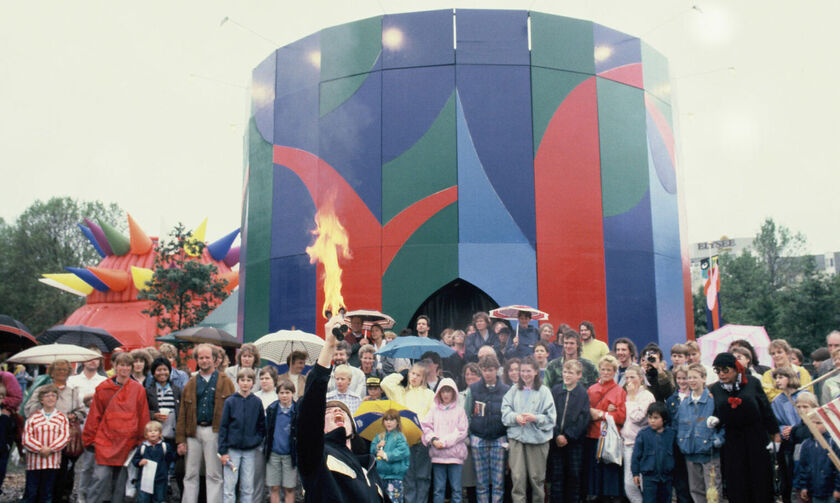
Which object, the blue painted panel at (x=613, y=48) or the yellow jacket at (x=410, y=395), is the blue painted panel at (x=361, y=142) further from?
the yellow jacket at (x=410, y=395)

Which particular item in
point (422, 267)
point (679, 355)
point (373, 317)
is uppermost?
point (422, 267)

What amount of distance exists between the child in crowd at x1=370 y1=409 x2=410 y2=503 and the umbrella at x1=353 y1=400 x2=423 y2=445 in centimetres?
9

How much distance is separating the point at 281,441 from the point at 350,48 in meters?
11.4

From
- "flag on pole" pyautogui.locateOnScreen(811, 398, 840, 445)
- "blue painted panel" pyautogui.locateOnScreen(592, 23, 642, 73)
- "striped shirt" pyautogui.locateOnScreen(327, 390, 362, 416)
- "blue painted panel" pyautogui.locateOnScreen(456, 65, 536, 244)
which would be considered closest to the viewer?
"flag on pole" pyautogui.locateOnScreen(811, 398, 840, 445)

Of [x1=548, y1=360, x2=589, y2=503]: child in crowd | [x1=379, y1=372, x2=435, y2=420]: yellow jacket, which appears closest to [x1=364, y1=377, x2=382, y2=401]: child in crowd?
[x1=379, y1=372, x2=435, y2=420]: yellow jacket

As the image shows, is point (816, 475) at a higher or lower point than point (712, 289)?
lower

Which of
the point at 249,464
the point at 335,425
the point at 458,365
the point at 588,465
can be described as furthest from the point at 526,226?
the point at 335,425

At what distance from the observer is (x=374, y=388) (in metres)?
9.17

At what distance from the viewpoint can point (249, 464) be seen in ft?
29.0

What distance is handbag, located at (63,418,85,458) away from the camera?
9.53 m

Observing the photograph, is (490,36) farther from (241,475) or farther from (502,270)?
(241,475)

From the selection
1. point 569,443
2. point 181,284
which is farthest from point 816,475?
point 181,284

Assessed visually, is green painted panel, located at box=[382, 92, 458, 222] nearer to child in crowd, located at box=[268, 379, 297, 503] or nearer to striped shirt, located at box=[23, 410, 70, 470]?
child in crowd, located at box=[268, 379, 297, 503]

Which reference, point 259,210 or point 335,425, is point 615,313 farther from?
point 335,425
